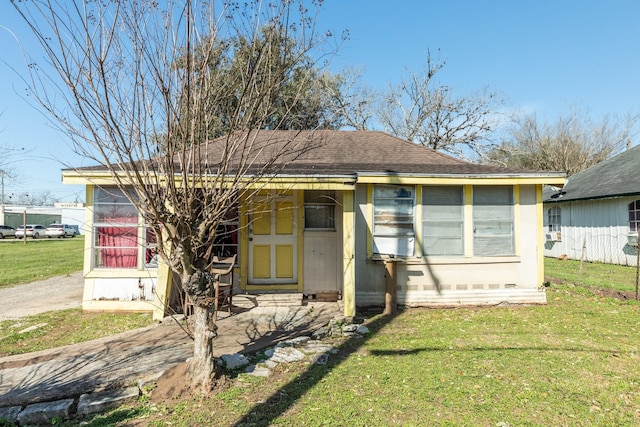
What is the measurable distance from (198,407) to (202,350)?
52cm

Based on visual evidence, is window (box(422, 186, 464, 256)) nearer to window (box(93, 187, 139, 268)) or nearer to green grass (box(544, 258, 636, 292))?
green grass (box(544, 258, 636, 292))

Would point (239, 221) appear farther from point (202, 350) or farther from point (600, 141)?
point (600, 141)

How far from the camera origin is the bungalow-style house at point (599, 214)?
13.6 metres

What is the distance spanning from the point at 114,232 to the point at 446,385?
20.2 feet

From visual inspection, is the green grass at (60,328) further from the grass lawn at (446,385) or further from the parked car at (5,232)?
the parked car at (5,232)

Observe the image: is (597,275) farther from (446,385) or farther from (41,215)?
(41,215)

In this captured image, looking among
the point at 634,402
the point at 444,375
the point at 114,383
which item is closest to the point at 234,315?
the point at 114,383

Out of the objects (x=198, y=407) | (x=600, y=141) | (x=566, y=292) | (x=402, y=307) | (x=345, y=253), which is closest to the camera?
(x=198, y=407)

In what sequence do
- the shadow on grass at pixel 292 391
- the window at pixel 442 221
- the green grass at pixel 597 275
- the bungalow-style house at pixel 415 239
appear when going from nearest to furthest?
1. the shadow on grass at pixel 292 391
2. the bungalow-style house at pixel 415 239
3. the window at pixel 442 221
4. the green grass at pixel 597 275

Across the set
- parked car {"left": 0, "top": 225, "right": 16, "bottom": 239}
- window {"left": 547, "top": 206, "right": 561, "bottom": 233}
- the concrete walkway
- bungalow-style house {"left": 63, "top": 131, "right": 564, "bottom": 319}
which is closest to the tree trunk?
the concrete walkway

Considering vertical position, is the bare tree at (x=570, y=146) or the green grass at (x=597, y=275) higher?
the bare tree at (x=570, y=146)

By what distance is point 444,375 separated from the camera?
4.26m

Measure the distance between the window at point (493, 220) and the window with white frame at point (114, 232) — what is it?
21.3 feet

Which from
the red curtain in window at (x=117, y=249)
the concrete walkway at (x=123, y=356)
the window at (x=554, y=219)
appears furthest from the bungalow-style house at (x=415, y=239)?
the window at (x=554, y=219)
